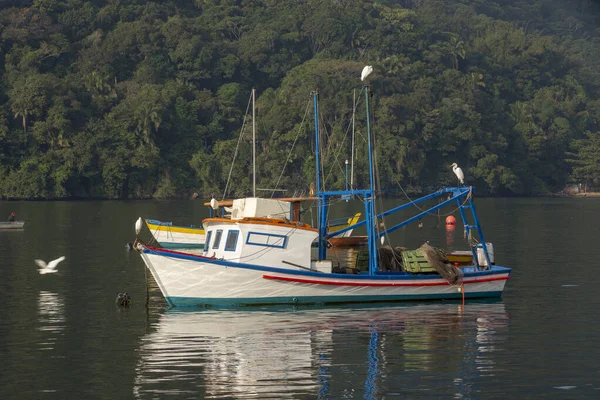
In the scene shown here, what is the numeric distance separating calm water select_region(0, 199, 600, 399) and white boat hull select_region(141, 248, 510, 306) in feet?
2.12

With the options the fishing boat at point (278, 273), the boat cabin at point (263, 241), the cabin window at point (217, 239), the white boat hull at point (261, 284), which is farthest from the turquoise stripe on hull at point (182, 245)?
the white boat hull at point (261, 284)

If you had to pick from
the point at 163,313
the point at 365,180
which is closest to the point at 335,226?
the point at 163,313

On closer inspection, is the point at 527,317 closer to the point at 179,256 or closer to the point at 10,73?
the point at 179,256

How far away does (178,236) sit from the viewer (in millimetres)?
74062

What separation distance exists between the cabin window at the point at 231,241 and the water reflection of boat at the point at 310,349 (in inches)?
100

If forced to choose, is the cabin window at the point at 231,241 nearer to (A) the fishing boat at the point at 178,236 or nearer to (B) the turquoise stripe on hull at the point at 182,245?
(A) the fishing boat at the point at 178,236

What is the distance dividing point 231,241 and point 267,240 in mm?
1376

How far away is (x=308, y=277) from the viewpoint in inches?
1617

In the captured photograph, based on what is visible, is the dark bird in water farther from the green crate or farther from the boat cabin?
the green crate

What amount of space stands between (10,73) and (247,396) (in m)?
181

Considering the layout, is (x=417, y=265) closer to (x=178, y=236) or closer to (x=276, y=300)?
(x=276, y=300)

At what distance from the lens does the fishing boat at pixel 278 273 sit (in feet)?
133

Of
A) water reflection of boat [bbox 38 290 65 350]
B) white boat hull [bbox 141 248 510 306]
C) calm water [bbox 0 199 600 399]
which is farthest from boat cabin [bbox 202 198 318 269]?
water reflection of boat [bbox 38 290 65 350]

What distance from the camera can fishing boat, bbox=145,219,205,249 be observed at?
73.4m
